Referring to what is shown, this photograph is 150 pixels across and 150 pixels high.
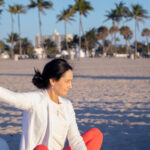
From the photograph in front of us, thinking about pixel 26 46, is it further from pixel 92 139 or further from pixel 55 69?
pixel 55 69

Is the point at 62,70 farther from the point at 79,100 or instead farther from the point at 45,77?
the point at 79,100

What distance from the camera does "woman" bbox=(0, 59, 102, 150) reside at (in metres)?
2.17

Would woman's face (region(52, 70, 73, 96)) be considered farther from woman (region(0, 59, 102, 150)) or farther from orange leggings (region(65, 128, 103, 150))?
orange leggings (region(65, 128, 103, 150))

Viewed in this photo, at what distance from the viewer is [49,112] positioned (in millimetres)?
2217

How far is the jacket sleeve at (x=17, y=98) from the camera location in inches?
74.7

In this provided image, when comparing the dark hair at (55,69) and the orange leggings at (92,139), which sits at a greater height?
the dark hair at (55,69)

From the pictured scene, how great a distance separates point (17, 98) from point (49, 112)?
33 centimetres

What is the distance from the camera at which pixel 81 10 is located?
5800 cm

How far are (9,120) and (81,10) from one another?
53892mm

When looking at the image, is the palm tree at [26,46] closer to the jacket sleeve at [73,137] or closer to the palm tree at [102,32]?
the palm tree at [102,32]

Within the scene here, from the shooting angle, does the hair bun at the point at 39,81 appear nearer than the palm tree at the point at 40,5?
Yes

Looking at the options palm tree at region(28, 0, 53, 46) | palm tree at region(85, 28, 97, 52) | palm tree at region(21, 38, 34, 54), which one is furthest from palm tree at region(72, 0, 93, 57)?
palm tree at region(21, 38, 34, 54)

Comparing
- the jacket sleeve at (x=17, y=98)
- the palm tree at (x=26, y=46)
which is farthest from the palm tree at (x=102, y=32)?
the jacket sleeve at (x=17, y=98)

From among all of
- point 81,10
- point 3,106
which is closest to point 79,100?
point 3,106
